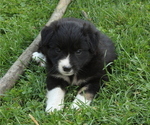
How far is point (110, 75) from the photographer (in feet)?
14.3

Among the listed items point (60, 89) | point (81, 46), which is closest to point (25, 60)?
point (60, 89)

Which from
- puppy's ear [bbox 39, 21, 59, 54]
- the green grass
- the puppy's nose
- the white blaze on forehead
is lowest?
the green grass

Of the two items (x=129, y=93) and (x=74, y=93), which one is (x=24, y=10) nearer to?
(x=74, y=93)

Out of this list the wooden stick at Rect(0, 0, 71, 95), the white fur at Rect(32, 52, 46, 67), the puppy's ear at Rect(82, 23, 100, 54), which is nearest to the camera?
the puppy's ear at Rect(82, 23, 100, 54)

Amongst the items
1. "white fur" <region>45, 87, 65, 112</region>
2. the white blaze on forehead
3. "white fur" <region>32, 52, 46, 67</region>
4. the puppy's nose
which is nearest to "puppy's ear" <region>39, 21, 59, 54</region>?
the white blaze on forehead

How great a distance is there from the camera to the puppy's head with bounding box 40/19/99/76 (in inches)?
160

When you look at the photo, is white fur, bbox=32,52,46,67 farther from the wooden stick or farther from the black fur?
the black fur

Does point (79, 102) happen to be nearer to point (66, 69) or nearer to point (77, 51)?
point (66, 69)

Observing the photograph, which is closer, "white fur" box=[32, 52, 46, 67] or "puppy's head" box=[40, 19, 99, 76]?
"puppy's head" box=[40, 19, 99, 76]

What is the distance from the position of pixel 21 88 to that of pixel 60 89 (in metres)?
0.62

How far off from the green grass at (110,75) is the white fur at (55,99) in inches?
3.5

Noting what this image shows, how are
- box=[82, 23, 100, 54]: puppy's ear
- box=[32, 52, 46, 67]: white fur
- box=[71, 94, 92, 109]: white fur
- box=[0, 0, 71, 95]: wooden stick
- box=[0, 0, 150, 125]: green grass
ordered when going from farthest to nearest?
box=[32, 52, 46, 67]: white fur → box=[0, 0, 71, 95]: wooden stick → box=[82, 23, 100, 54]: puppy's ear → box=[71, 94, 92, 109]: white fur → box=[0, 0, 150, 125]: green grass

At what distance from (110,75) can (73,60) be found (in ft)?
2.11

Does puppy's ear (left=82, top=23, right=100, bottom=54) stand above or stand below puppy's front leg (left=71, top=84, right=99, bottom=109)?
above
